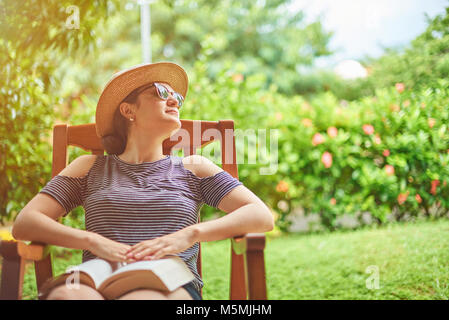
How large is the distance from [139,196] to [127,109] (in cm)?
41

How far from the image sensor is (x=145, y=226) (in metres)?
1.35

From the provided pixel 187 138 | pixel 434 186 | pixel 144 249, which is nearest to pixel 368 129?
pixel 434 186

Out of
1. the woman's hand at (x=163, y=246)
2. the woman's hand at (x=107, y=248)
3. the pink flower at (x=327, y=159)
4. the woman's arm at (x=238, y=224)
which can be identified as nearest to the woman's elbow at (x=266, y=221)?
the woman's arm at (x=238, y=224)

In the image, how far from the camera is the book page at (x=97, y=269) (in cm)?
120

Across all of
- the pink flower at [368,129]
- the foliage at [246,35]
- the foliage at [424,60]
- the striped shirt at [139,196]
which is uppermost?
the foliage at [246,35]

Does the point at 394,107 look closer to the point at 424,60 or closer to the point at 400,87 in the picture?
the point at 400,87

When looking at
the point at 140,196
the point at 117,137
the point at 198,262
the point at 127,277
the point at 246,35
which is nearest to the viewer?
the point at 127,277

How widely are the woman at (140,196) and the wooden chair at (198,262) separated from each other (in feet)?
0.20

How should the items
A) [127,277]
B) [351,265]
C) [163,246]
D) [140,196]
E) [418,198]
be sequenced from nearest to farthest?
[127,277] < [163,246] < [140,196] < [418,198] < [351,265]

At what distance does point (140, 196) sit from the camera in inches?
54.6

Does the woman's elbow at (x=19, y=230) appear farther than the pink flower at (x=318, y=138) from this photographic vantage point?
No

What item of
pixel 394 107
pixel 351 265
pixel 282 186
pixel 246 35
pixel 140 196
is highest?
pixel 246 35

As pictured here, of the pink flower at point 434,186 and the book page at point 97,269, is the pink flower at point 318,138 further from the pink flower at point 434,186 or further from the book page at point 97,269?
the book page at point 97,269
